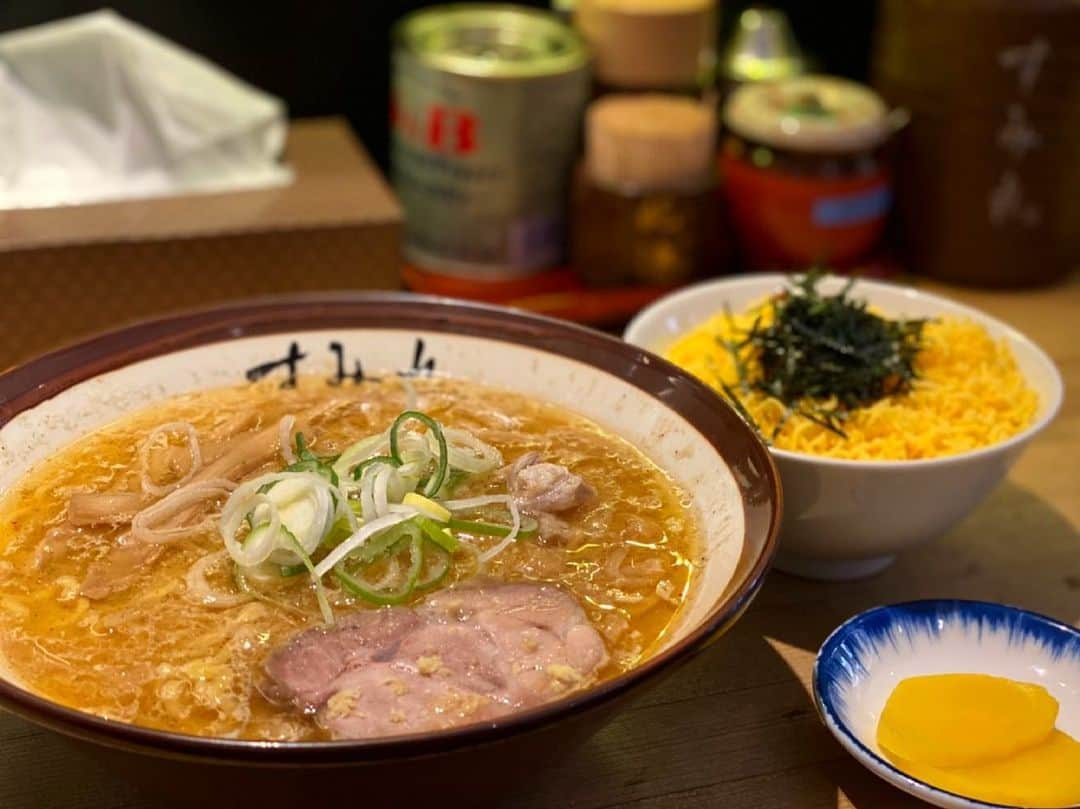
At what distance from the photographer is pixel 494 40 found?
9.98 ft

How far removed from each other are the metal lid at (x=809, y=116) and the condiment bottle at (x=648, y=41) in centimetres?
17

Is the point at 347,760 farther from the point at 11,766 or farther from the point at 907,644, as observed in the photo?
the point at 907,644

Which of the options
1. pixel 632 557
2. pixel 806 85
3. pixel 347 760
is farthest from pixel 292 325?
pixel 806 85

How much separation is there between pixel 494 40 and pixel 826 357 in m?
1.61

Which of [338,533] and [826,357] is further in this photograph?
[826,357]

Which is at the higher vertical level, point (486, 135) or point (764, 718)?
point (486, 135)

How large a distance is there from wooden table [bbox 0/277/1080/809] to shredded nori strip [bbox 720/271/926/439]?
264 millimetres

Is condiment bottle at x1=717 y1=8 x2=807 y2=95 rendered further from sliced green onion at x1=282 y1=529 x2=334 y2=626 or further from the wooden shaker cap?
sliced green onion at x1=282 y1=529 x2=334 y2=626

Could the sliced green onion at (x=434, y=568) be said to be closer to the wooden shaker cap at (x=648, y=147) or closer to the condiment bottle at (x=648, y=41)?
the wooden shaker cap at (x=648, y=147)

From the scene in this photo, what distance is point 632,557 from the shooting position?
139cm

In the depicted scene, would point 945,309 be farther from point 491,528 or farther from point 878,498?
point 491,528

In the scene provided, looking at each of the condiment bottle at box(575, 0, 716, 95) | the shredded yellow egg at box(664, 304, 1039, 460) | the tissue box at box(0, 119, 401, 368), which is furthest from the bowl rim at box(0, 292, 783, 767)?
the condiment bottle at box(575, 0, 716, 95)

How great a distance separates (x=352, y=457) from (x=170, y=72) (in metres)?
1.79

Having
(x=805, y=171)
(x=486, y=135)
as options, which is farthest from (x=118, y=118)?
(x=805, y=171)
